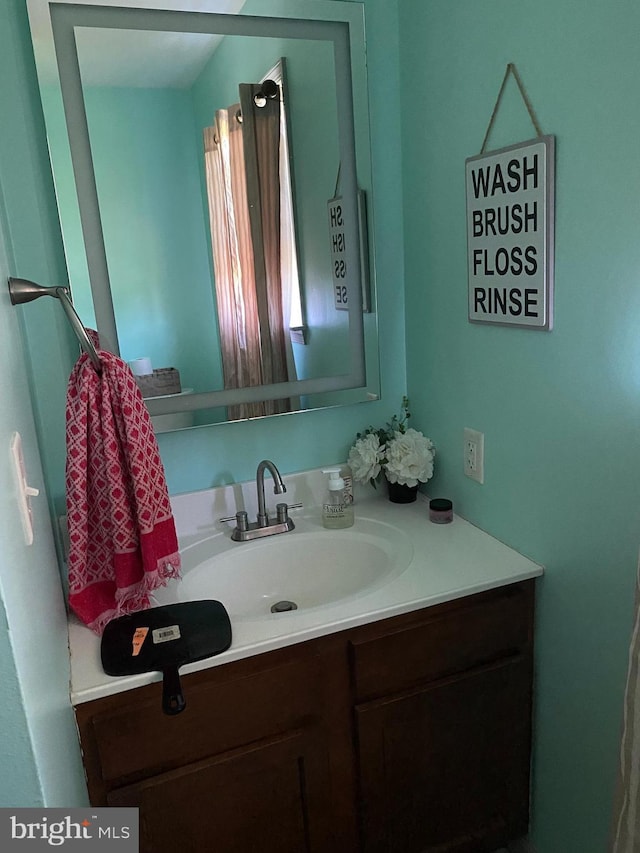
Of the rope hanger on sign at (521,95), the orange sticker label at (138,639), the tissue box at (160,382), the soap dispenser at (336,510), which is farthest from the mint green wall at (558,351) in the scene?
the orange sticker label at (138,639)

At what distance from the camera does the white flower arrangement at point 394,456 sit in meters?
1.56

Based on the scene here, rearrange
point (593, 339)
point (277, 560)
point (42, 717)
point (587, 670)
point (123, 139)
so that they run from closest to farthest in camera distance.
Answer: point (42, 717) → point (593, 339) → point (587, 670) → point (123, 139) → point (277, 560)

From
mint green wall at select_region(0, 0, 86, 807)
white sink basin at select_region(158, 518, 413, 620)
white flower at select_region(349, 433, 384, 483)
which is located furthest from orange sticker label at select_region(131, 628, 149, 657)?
white flower at select_region(349, 433, 384, 483)

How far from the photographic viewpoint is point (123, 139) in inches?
51.4

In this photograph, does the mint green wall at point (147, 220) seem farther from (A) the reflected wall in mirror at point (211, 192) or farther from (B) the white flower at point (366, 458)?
(B) the white flower at point (366, 458)

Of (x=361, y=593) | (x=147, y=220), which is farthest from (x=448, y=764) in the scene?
(x=147, y=220)

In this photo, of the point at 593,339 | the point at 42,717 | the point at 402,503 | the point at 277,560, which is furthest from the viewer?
the point at 402,503

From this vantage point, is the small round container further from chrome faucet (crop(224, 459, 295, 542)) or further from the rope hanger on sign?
the rope hanger on sign

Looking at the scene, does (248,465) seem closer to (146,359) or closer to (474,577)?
(146,359)

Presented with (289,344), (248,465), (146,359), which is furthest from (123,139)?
(248,465)

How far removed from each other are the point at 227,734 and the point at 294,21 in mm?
1489

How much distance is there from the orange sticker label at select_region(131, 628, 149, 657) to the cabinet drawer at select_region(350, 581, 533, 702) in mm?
386

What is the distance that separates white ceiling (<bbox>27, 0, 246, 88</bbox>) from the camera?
122 centimetres

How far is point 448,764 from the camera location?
1.35m
